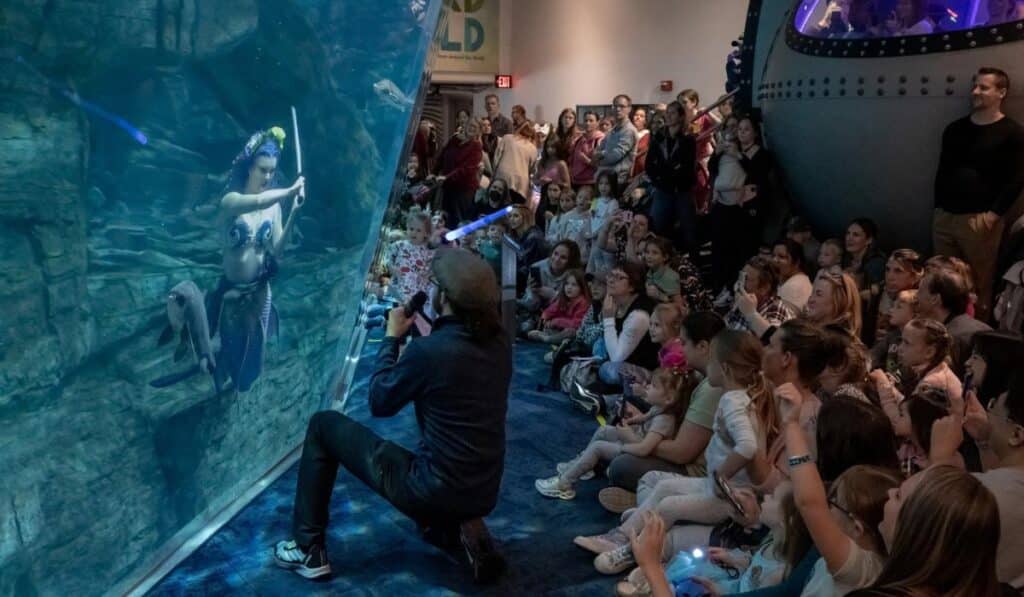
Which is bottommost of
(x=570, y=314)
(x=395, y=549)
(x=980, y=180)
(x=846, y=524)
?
(x=395, y=549)

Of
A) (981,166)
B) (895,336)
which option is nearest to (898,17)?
(981,166)

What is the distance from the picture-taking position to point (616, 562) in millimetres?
3625

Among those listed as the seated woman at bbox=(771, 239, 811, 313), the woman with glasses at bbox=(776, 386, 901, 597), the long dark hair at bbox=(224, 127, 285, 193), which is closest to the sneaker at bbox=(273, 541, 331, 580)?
the long dark hair at bbox=(224, 127, 285, 193)

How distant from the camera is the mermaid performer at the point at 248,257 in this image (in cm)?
361

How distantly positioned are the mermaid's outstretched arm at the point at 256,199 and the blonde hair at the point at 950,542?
2.74 m

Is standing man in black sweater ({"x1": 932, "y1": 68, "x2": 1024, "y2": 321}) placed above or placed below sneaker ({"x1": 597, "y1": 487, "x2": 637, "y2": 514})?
above

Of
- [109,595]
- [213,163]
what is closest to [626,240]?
[213,163]

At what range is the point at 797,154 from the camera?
20.4ft

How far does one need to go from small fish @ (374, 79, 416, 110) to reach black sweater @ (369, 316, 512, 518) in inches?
88.0

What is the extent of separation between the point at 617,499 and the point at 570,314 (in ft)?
9.94

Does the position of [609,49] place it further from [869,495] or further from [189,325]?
[869,495]

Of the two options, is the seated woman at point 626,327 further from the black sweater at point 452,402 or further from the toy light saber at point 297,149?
the toy light saber at point 297,149

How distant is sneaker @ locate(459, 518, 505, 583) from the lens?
11.5 ft

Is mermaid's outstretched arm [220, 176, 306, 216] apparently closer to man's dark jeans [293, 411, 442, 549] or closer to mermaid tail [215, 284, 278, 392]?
mermaid tail [215, 284, 278, 392]
